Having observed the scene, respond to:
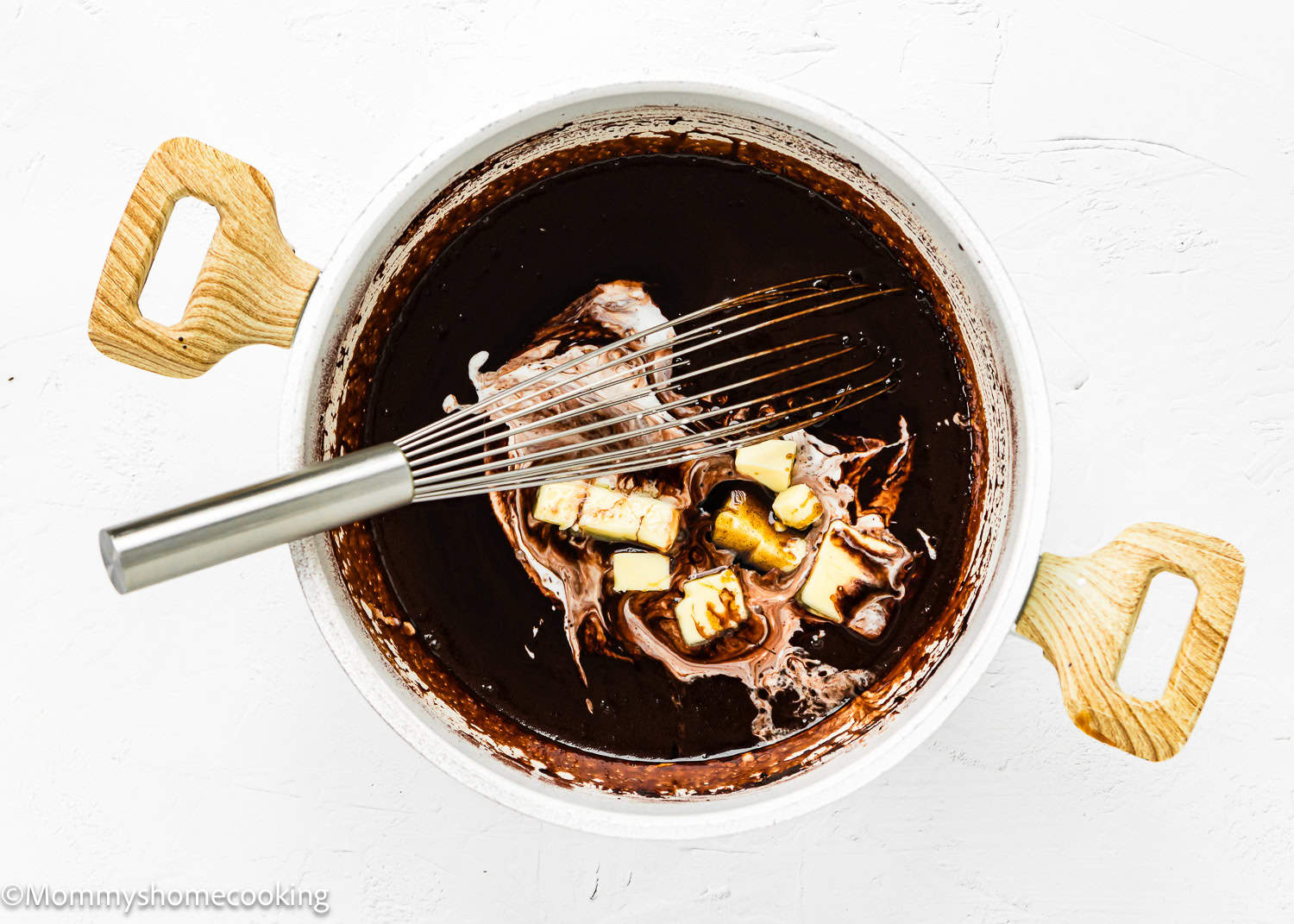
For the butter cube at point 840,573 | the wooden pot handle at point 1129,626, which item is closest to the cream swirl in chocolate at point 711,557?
the butter cube at point 840,573

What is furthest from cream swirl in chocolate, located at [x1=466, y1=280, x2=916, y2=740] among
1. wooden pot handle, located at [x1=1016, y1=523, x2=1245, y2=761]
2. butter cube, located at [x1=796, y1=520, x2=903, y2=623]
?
wooden pot handle, located at [x1=1016, y1=523, x2=1245, y2=761]

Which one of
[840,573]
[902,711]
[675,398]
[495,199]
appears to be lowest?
[902,711]

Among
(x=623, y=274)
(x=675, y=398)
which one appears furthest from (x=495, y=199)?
(x=675, y=398)

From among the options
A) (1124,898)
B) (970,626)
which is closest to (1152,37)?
(970,626)

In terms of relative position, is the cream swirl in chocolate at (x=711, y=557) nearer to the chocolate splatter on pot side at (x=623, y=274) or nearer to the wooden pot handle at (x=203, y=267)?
the chocolate splatter on pot side at (x=623, y=274)

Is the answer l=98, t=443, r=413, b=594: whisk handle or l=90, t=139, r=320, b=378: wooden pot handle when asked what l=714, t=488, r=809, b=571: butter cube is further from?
l=90, t=139, r=320, b=378: wooden pot handle

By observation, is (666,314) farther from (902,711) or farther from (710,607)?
(902,711)
